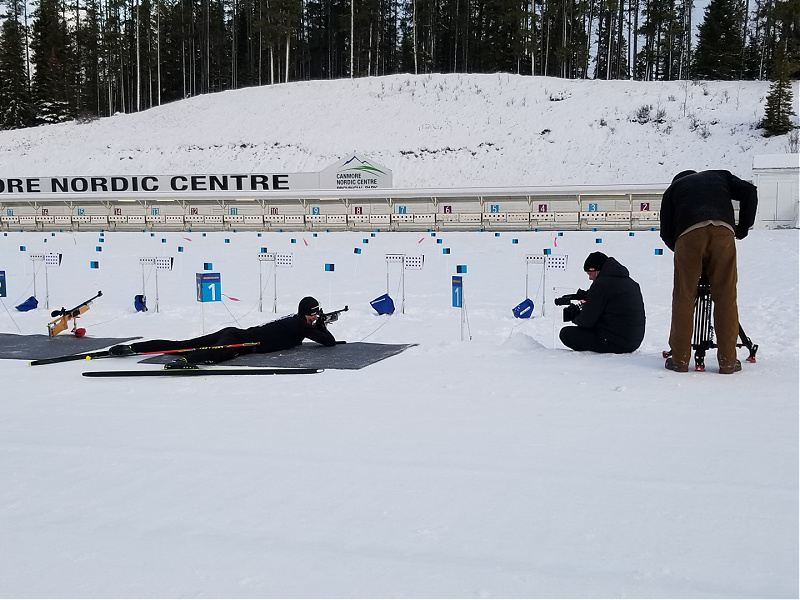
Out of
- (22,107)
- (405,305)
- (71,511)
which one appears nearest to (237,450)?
(71,511)

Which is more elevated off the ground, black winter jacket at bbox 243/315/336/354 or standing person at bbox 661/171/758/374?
standing person at bbox 661/171/758/374

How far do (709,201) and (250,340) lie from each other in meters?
4.34

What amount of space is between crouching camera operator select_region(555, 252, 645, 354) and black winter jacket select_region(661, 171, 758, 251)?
800 millimetres

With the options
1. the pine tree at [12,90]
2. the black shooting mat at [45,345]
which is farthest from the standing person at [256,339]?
the pine tree at [12,90]

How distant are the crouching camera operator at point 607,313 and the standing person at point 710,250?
2.73 ft

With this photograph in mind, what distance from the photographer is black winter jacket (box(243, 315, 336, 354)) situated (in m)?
7.29

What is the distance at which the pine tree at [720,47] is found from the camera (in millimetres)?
50625

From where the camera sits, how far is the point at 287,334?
7.43m

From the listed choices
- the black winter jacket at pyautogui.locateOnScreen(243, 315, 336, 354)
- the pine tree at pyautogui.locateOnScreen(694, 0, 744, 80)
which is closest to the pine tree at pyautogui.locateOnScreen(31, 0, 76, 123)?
the pine tree at pyautogui.locateOnScreen(694, 0, 744, 80)

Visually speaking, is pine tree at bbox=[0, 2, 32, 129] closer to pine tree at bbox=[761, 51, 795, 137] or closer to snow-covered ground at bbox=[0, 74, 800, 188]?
snow-covered ground at bbox=[0, 74, 800, 188]

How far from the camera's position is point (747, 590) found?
7.14ft

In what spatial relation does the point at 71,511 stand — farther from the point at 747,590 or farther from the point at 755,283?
the point at 755,283

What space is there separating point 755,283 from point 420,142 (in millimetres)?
30961

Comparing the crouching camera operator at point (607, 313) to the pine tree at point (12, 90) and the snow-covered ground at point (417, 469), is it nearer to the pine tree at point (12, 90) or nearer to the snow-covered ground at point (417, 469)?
the snow-covered ground at point (417, 469)
